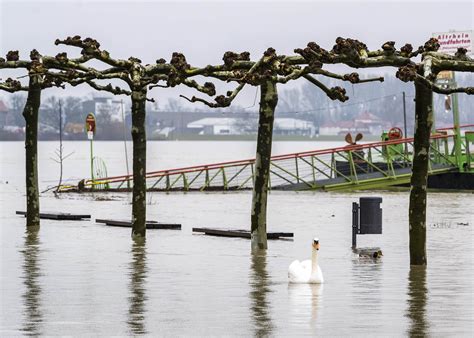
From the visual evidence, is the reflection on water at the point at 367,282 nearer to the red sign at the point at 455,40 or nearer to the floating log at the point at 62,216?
the floating log at the point at 62,216

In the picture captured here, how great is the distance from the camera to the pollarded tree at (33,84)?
30.5 m

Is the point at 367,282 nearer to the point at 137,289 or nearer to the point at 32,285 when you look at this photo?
the point at 137,289

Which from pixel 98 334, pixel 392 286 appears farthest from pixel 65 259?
pixel 98 334

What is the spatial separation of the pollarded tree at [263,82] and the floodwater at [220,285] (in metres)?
1.02

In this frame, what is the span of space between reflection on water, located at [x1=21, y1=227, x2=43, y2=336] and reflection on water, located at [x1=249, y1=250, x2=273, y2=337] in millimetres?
2745

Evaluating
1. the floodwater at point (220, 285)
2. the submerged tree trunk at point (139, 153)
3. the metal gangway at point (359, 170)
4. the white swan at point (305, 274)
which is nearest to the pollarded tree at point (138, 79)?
the submerged tree trunk at point (139, 153)

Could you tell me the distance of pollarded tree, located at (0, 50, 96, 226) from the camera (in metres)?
30.5

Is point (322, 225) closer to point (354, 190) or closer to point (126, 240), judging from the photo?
point (126, 240)

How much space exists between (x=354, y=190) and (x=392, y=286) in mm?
46568

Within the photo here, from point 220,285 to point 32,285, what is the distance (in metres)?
3.00

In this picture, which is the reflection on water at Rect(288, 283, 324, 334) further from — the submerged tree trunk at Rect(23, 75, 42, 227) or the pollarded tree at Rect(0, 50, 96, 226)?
the submerged tree trunk at Rect(23, 75, 42, 227)

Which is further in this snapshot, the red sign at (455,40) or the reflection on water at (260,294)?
the red sign at (455,40)

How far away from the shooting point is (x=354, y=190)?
229ft

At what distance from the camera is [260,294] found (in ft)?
71.9
